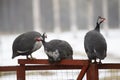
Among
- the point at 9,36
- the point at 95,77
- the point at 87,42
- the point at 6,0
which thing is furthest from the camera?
the point at 6,0

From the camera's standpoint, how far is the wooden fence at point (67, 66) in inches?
138

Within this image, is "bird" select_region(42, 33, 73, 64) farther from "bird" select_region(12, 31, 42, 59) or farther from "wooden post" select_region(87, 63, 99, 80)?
"wooden post" select_region(87, 63, 99, 80)

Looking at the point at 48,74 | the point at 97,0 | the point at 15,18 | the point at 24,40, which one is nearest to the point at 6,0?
the point at 15,18

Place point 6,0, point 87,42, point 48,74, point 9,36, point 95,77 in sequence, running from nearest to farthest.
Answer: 1. point 95,77
2. point 87,42
3. point 48,74
4. point 9,36
5. point 6,0

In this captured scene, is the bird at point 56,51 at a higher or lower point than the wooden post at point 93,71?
higher

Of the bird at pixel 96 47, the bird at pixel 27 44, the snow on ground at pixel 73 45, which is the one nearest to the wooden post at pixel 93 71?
the bird at pixel 96 47

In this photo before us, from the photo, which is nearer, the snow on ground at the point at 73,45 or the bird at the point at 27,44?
the bird at the point at 27,44

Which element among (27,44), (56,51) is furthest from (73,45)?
(56,51)

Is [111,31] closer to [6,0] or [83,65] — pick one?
[6,0]

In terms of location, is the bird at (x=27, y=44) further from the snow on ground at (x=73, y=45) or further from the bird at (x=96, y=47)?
the snow on ground at (x=73, y=45)

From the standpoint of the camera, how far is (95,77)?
11.5 feet

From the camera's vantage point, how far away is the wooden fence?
351 cm

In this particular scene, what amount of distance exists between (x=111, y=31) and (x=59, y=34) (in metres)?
1.54

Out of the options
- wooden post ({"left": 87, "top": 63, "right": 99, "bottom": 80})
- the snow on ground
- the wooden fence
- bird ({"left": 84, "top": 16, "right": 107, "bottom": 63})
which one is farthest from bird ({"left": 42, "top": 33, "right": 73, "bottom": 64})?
the snow on ground
